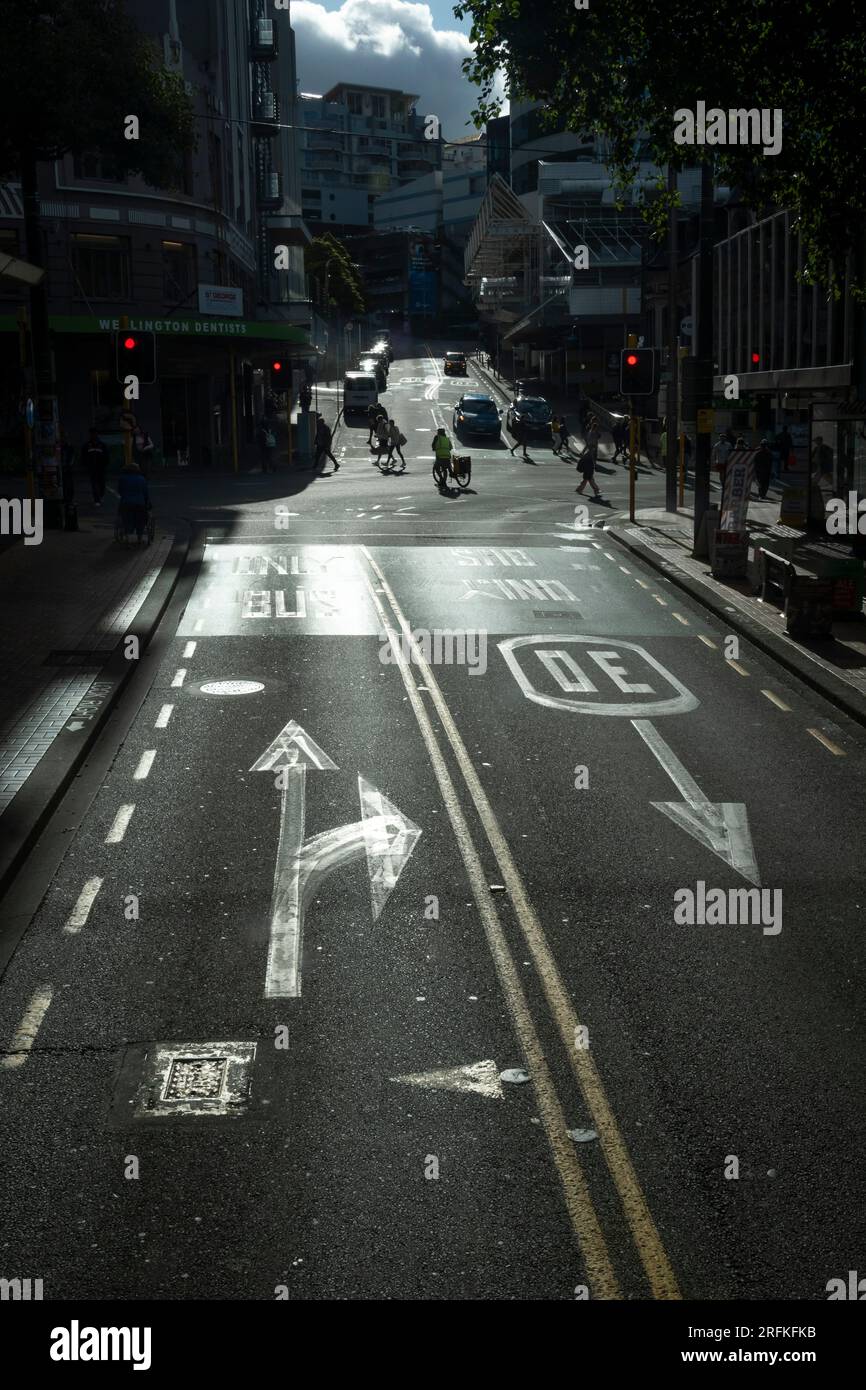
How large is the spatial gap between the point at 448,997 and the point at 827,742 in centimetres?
750

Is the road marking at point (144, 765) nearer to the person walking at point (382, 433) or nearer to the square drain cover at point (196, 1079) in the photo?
the square drain cover at point (196, 1079)

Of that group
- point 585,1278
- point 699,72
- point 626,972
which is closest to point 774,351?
point 699,72

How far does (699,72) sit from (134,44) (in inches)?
488

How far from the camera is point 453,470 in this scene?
4456cm

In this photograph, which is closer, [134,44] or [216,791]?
[216,791]

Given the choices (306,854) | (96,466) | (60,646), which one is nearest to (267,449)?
(96,466)

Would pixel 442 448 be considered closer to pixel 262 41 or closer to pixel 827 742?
pixel 827 742

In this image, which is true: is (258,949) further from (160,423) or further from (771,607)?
(160,423)

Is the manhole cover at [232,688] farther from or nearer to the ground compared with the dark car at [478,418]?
nearer to the ground

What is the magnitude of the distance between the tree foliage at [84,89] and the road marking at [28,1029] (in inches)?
720

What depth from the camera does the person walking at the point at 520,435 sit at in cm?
5895

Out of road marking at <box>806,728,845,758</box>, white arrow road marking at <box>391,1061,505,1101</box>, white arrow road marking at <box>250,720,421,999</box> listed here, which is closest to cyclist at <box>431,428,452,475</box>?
road marking at <box>806,728,845,758</box>

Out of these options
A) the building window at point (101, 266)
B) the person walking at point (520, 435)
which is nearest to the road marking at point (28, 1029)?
the building window at point (101, 266)
